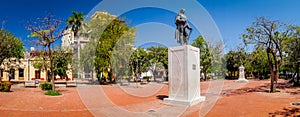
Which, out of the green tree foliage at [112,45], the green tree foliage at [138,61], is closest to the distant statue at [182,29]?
the green tree foliage at [112,45]

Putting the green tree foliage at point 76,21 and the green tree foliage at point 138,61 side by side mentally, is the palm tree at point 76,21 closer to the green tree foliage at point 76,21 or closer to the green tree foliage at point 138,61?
the green tree foliage at point 76,21

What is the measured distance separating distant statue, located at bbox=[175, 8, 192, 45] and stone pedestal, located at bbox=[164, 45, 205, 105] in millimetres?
613

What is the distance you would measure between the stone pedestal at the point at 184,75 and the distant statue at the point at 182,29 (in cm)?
61

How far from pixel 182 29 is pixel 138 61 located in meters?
19.8

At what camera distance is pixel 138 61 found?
102 ft

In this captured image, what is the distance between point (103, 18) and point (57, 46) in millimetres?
6684

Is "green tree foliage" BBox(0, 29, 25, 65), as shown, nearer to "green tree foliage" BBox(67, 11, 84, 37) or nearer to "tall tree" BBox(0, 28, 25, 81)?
"tall tree" BBox(0, 28, 25, 81)

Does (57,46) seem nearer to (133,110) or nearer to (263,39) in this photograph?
(133,110)

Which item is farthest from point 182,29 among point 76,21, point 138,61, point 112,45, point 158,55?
point 76,21

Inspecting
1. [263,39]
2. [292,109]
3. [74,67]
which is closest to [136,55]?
[74,67]

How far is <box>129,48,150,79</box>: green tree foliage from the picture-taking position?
29773mm

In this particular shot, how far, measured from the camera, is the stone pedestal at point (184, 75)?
10812 millimetres

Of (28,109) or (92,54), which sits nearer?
(28,109)

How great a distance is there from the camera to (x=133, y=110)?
32.2 ft
